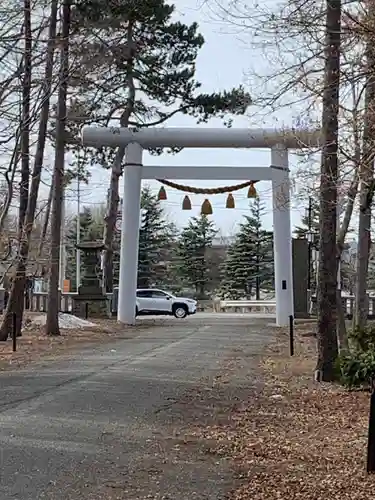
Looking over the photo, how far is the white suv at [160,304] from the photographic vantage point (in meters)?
38.2

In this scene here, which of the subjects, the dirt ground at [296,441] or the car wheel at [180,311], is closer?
the dirt ground at [296,441]

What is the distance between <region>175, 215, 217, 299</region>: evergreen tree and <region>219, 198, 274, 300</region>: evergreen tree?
2.45 meters

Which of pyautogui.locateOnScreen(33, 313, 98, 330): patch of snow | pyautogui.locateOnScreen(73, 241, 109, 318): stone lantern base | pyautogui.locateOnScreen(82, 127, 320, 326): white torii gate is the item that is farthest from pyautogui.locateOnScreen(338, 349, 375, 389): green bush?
pyautogui.locateOnScreen(73, 241, 109, 318): stone lantern base

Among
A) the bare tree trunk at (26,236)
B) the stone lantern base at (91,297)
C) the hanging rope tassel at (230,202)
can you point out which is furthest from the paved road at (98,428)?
the stone lantern base at (91,297)

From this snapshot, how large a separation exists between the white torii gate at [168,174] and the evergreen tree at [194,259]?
3252 cm

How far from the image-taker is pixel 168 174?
30.1 m

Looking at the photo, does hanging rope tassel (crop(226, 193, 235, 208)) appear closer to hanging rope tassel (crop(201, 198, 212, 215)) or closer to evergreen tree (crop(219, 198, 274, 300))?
hanging rope tassel (crop(201, 198, 212, 215))

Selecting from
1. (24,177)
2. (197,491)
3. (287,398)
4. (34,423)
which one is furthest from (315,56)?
(24,177)

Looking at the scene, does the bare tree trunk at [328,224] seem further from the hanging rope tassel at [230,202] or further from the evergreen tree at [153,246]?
the evergreen tree at [153,246]

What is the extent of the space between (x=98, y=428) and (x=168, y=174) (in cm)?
2156

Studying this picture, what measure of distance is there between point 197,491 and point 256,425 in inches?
130

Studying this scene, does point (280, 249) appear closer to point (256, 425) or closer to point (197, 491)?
point (256, 425)

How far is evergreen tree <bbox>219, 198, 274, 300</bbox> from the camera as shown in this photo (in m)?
60.6

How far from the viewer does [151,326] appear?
30359 mm
